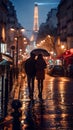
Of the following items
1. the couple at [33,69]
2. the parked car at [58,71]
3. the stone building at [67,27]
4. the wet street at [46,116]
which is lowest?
the wet street at [46,116]

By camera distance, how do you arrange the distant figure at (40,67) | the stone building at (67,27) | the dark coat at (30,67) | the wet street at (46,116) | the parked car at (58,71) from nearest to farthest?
the wet street at (46,116), the dark coat at (30,67), the distant figure at (40,67), the parked car at (58,71), the stone building at (67,27)

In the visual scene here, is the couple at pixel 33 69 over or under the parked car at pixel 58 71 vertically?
under

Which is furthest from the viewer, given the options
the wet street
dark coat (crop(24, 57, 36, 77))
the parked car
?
the parked car

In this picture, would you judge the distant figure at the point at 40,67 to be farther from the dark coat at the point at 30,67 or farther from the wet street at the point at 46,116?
the wet street at the point at 46,116

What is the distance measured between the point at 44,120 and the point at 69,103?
5758 mm

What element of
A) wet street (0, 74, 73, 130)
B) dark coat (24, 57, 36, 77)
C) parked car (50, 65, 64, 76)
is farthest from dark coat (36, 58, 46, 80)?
parked car (50, 65, 64, 76)

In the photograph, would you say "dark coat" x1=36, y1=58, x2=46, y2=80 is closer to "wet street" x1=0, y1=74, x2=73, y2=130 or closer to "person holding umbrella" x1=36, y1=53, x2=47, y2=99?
"person holding umbrella" x1=36, y1=53, x2=47, y2=99

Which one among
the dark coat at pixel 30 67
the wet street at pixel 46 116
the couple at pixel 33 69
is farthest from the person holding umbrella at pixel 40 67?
the wet street at pixel 46 116

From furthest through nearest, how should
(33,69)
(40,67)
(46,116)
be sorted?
(40,67)
(33,69)
(46,116)

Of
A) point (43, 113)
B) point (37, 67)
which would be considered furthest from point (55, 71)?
point (43, 113)

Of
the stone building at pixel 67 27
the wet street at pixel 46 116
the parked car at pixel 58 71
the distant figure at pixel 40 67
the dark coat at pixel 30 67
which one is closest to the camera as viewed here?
the wet street at pixel 46 116

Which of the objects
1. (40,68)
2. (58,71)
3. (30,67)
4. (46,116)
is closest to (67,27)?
(58,71)

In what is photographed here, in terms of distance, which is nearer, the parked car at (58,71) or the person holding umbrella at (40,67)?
the person holding umbrella at (40,67)

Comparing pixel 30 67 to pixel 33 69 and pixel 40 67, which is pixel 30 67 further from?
pixel 40 67
